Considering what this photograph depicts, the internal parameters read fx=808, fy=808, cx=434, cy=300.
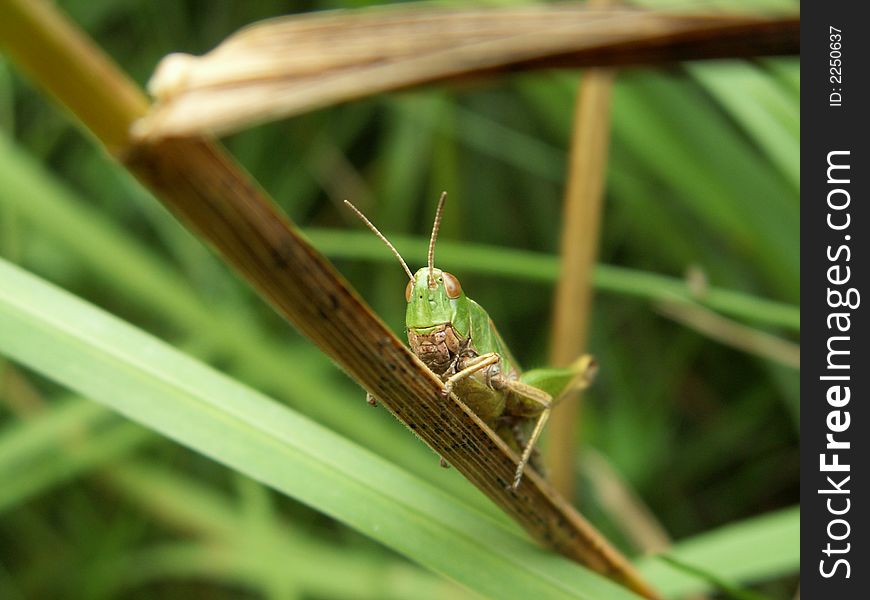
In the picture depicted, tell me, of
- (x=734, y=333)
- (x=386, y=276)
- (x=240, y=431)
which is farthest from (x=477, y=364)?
(x=386, y=276)

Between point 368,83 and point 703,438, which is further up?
point 703,438

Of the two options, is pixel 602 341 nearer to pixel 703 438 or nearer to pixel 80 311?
pixel 703 438

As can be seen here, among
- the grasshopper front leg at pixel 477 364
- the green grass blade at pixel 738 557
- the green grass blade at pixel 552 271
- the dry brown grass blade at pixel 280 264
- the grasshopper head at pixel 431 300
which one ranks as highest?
the green grass blade at pixel 552 271

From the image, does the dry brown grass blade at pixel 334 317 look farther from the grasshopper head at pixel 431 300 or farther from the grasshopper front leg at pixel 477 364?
the grasshopper head at pixel 431 300

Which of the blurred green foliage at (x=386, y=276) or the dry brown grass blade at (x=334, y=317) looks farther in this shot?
the blurred green foliage at (x=386, y=276)

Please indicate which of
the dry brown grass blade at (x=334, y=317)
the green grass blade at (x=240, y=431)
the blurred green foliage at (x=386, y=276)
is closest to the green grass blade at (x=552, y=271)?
the blurred green foliage at (x=386, y=276)

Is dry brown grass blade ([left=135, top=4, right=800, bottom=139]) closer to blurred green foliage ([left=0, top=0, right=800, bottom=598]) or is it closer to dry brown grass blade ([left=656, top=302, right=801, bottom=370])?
blurred green foliage ([left=0, top=0, right=800, bottom=598])

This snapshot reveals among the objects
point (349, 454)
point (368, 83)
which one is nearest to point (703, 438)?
point (349, 454)

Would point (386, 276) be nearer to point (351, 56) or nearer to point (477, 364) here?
point (477, 364)
